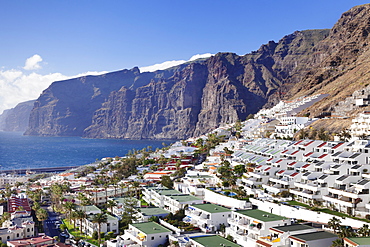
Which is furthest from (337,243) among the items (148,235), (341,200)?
(148,235)

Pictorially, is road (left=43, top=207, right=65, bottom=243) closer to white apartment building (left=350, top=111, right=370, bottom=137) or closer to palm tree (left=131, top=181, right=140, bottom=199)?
palm tree (left=131, top=181, right=140, bottom=199)

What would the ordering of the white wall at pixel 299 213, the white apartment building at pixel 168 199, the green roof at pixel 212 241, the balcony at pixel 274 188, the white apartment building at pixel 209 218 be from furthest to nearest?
the white apartment building at pixel 168 199 → the balcony at pixel 274 188 → the white apartment building at pixel 209 218 → the white wall at pixel 299 213 → the green roof at pixel 212 241

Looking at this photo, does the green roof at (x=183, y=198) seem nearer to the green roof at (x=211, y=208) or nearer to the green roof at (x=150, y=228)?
the green roof at (x=211, y=208)

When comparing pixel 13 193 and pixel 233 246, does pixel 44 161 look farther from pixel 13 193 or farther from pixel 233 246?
pixel 233 246

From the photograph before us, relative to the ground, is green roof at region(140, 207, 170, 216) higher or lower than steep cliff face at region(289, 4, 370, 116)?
lower

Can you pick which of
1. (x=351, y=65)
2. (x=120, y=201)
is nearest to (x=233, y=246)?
(x=120, y=201)

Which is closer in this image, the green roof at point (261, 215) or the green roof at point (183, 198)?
the green roof at point (261, 215)

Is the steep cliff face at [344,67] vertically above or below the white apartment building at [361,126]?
above

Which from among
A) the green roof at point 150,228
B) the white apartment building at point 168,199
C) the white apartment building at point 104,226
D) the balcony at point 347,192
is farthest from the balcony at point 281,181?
the white apartment building at point 104,226

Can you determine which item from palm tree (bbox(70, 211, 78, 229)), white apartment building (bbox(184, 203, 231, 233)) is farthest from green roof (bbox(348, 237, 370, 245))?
palm tree (bbox(70, 211, 78, 229))
